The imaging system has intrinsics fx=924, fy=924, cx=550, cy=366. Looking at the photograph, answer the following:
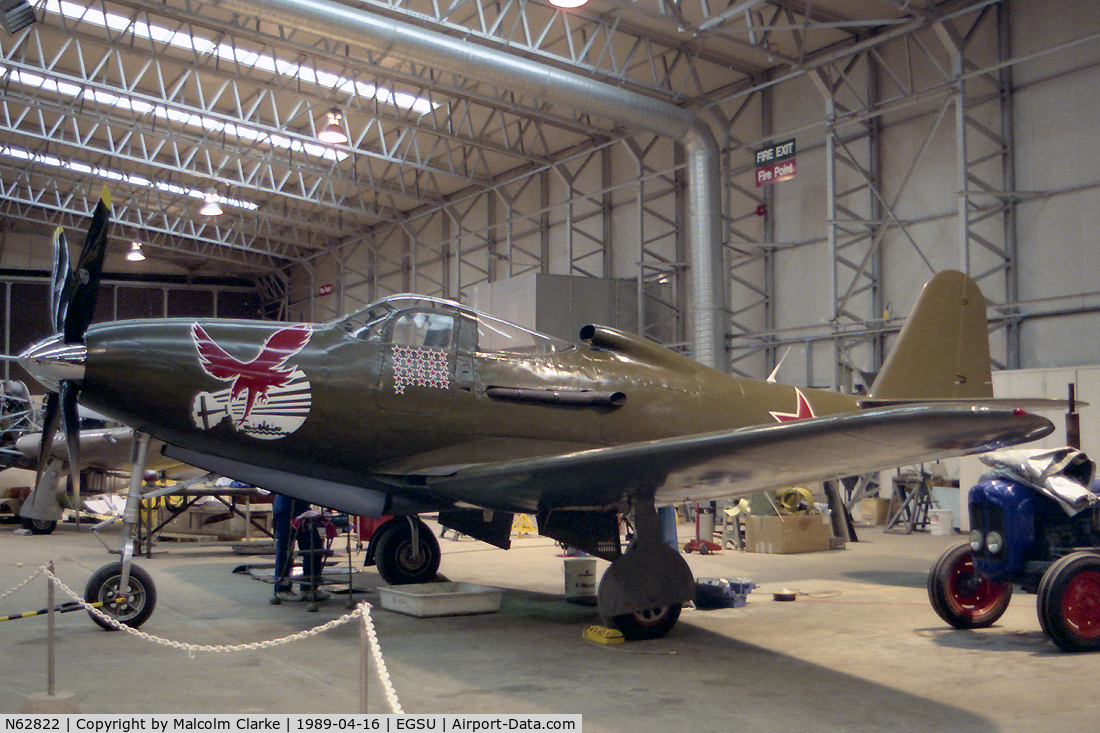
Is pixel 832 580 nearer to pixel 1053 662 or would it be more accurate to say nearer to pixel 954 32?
pixel 1053 662

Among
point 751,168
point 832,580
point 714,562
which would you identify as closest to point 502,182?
point 751,168

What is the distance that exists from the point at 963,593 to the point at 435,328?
4474 mm

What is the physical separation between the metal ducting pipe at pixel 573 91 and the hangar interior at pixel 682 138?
0.05 meters

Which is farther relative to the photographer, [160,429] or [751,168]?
[751,168]

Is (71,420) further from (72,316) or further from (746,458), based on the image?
(746,458)

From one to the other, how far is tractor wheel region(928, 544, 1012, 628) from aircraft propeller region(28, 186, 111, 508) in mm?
6252

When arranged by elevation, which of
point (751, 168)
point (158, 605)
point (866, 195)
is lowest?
point (158, 605)

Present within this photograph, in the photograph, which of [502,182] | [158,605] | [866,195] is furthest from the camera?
[502,182]

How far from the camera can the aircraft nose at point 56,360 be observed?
6.16m

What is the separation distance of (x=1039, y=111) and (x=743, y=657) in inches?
532

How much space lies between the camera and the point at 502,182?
26484mm

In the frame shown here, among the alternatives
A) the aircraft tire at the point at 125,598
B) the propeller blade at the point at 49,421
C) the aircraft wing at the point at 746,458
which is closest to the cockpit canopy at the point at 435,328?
the aircraft wing at the point at 746,458

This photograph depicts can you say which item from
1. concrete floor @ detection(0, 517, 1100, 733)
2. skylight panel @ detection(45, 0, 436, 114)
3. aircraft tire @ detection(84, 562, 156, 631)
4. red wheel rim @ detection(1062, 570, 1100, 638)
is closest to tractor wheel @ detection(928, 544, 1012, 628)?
concrete floor @ detection(0, 517, 1100, 733)

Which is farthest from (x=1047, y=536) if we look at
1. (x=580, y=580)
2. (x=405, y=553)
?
(x=405, y=553)
